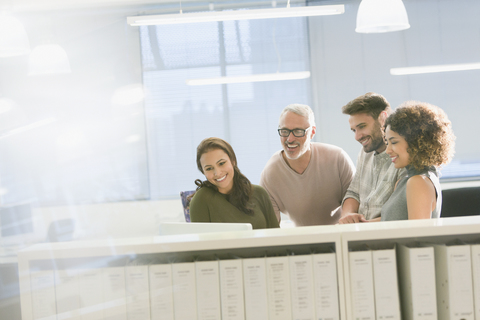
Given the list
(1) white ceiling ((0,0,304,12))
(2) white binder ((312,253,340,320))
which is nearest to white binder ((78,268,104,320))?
(2) white binder ((312,253,340,320))

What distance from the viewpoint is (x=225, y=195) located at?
6.75 ft

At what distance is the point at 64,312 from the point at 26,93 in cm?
482

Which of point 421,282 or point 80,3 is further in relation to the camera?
point 80,3

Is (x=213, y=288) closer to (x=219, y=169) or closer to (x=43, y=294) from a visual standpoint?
(x=43, y=294)

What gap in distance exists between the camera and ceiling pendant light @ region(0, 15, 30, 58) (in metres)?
2.31

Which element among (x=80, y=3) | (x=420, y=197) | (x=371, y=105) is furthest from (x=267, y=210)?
(x=80, y=3)

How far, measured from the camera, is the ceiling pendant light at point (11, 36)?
231 centimetres

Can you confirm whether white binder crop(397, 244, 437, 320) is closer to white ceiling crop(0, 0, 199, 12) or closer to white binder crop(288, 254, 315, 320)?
white binder crop(288, 254, 315, 320)

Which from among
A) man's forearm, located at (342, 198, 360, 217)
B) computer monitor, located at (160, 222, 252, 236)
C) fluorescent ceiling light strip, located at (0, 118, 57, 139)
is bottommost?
man's forearm, located at (342, 198, 360, 217)

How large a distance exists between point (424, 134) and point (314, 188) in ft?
3.45

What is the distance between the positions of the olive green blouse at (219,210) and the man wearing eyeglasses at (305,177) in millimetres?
441

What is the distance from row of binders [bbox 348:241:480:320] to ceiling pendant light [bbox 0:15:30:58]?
89.1 inches

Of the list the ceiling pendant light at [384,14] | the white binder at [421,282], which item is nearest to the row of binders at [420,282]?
the white binder at [421,282]

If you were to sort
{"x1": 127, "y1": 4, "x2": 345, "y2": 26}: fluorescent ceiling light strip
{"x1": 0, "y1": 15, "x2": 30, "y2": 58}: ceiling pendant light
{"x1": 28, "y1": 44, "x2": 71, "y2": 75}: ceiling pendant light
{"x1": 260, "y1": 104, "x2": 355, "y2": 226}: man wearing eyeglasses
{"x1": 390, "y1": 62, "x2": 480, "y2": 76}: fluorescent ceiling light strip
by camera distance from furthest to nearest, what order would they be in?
{"x1": 390, "y1": 62, "x2": 480, "y2": 76}: fluorescent ceiling light strip → {"x1": 28, "y1": 44, "x2": 71, "y2": 75}: ceiling pendant light → {"x1": 127, "y1": 4, "x2": 345, "y2": 26}: fluorescent ceiling light strip → {"x1": 260, "y1": 104, "x2": 355, "y2": 226}: man wearing eyeglasses → {"x1": 0, "y1": 15, "x2": 30, "y2": 58}: ceiling pendant light
